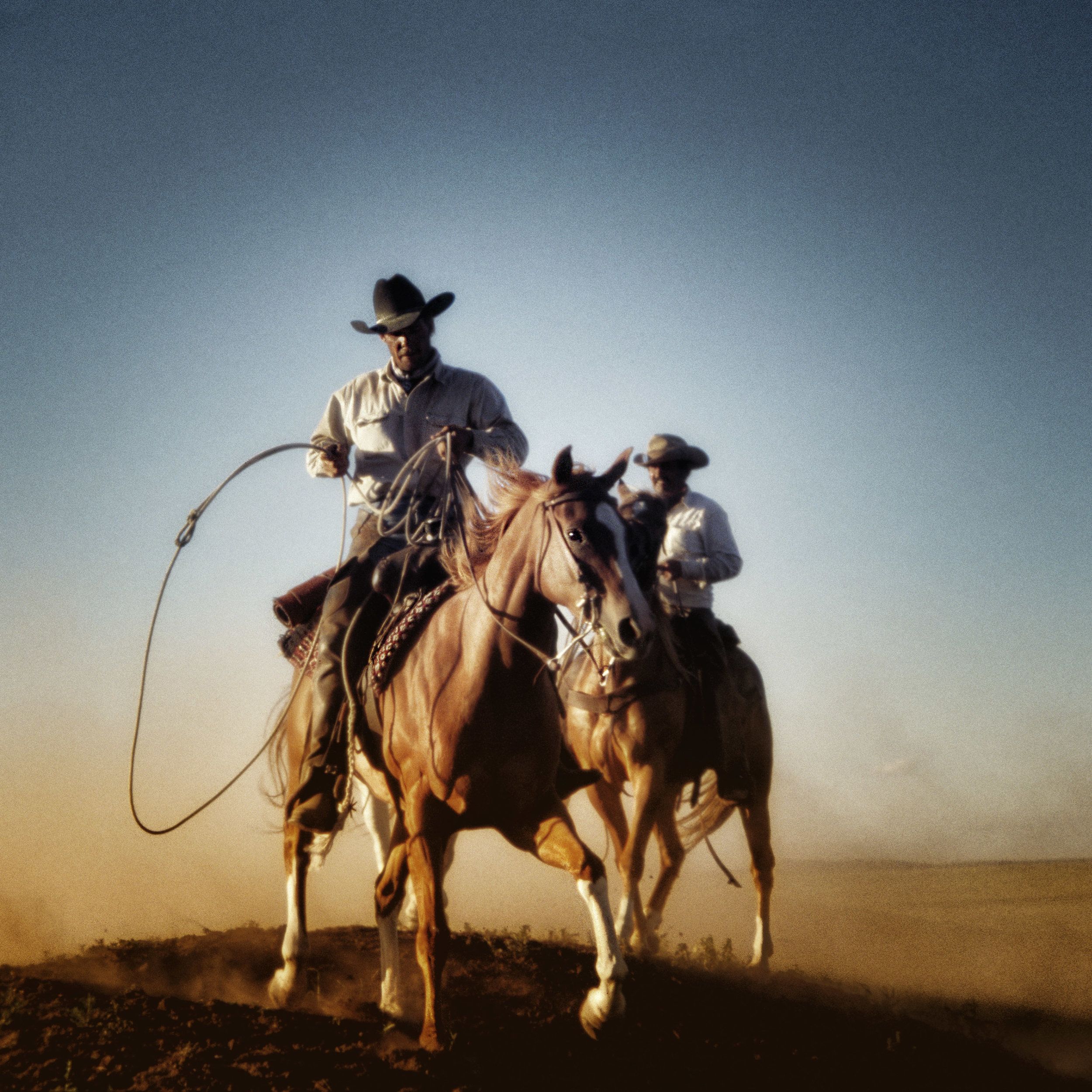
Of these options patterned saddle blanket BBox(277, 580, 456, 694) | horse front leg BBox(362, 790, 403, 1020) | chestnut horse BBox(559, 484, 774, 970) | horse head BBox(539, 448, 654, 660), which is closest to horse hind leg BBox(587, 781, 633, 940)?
chestnut horse BBox(559, 484, 774, 970)

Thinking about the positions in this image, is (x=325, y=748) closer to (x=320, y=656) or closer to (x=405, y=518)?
(x=320, y=656)

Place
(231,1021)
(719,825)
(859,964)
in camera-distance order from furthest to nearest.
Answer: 1. (859,964)
2. (719,825)
3. (231,1021)

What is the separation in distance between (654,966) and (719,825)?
3.08 meters

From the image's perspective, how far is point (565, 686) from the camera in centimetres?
966

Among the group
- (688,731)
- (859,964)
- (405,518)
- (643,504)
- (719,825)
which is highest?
(643,504)

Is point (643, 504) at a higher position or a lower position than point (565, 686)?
higher

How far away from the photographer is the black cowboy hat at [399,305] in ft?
23.4

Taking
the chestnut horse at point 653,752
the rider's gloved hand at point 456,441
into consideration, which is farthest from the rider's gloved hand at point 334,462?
the chestnut horse at point 653,752

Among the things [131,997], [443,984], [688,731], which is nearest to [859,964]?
[688,731]

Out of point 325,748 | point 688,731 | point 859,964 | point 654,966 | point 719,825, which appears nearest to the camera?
point 325,748

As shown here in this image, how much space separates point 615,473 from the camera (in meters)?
5.64

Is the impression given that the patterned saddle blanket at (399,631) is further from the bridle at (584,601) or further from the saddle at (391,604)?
the bridle at (584,601)

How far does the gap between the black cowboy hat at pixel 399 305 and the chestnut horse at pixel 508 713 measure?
1.62 metres

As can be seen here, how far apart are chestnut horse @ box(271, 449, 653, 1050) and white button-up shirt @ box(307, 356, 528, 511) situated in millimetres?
1220
